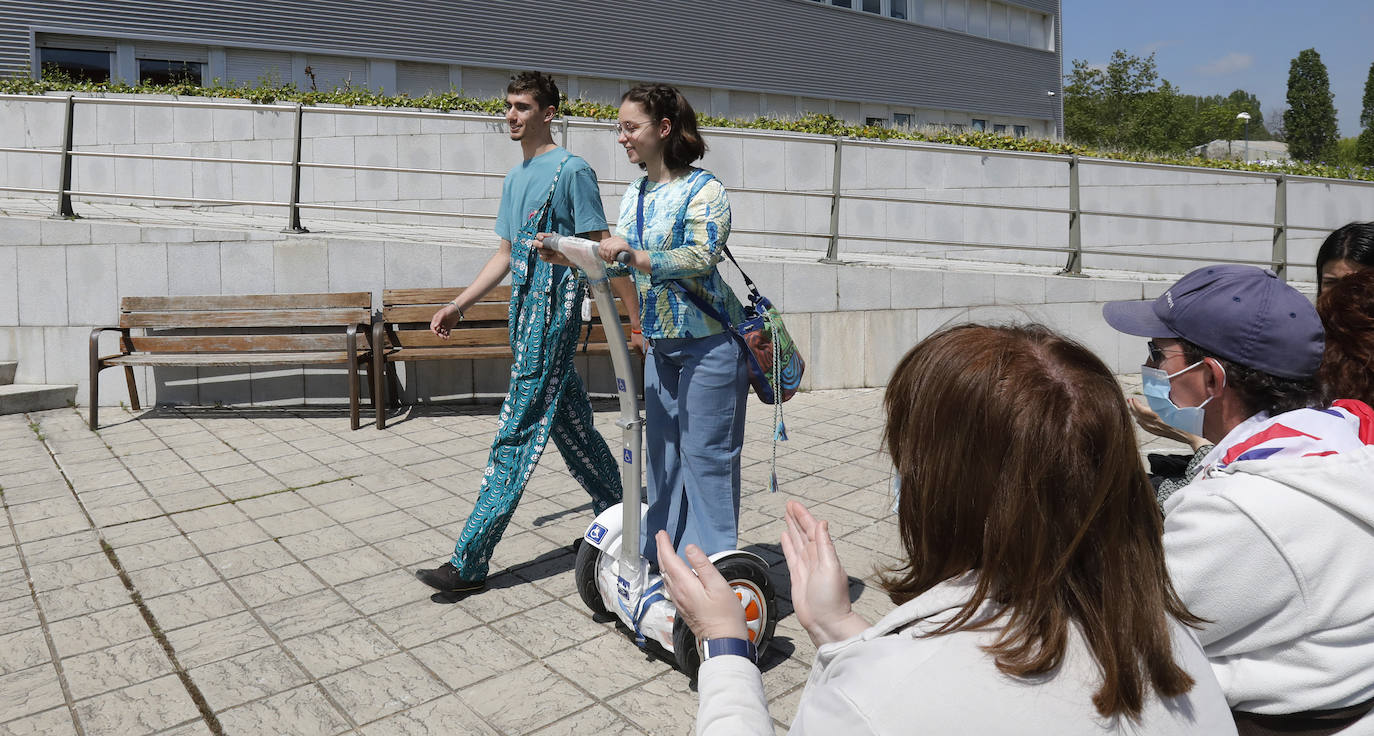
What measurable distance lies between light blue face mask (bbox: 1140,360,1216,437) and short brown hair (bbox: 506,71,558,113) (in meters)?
2.59

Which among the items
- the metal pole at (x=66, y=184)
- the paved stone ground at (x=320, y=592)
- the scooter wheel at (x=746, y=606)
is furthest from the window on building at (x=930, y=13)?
the scooter wheel at (x=746, y=606)

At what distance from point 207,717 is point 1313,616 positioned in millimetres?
3000

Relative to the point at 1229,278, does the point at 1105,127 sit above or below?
above

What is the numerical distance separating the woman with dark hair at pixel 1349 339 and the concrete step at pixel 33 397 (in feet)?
27.9

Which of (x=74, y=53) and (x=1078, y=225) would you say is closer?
(x=1078, y=225)

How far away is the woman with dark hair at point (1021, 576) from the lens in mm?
1167

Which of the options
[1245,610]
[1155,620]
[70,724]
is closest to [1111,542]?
[1155,620]

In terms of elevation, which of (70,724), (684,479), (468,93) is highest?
(468,93)

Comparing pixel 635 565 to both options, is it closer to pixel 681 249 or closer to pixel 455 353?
pixel 681 249

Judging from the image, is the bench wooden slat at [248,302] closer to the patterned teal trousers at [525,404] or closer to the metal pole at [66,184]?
the metal pole at [66,184]

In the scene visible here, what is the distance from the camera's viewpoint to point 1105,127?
1181 inches

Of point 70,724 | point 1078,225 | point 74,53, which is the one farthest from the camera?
point 74,53

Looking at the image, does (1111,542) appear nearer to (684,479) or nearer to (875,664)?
(875,664)

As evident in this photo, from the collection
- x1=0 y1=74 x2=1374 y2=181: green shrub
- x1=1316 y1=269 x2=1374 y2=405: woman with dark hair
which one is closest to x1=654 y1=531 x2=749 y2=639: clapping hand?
x1=1316 y1=269 x2=1374 y2=405: woman with dark hair
